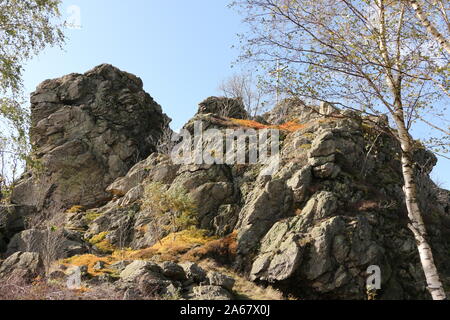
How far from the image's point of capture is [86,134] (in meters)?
42.6

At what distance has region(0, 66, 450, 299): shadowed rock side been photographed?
64.7ft

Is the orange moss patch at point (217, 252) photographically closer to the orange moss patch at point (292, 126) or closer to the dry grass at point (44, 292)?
the dry grass at point (44, 292)

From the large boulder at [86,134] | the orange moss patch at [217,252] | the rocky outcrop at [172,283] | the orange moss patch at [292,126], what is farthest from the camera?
the large boulder at [86,134]

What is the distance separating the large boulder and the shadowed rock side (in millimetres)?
273

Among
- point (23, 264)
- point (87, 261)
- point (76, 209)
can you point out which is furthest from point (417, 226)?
point (76, 209)

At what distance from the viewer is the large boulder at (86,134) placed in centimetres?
3938

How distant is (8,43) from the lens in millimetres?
13805

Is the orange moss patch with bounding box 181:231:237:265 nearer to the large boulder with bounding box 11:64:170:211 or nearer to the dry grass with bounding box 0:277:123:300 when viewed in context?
the dry grass with bounding box 0:277:123:300

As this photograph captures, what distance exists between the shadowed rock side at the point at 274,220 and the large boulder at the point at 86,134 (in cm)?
27

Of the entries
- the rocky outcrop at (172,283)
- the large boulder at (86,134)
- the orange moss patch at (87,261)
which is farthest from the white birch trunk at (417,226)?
the large boulder at (86,134)

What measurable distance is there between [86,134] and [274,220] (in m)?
26.9

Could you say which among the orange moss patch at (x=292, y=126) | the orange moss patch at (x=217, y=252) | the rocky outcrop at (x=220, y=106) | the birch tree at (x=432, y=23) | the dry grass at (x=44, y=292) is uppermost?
the rocky outcrop at (x=220, y=106)
